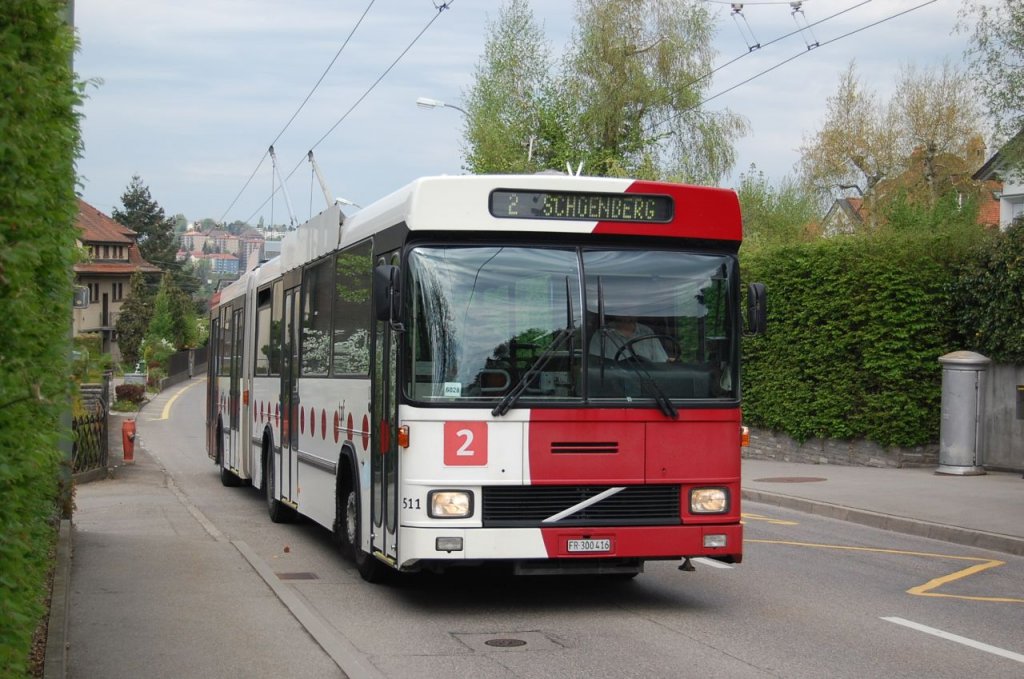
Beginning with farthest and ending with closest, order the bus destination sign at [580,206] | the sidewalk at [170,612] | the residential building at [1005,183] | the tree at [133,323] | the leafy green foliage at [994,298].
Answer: the tree at [133,323], the leafy green foliage at [994,298], the residential building at [1005,183], the bus destination sign at [580,206], the sidewalk at [170,612]

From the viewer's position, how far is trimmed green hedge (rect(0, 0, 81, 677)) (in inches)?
Answer: 174

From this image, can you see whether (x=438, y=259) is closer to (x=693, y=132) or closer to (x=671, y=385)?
(x=671, y=385)

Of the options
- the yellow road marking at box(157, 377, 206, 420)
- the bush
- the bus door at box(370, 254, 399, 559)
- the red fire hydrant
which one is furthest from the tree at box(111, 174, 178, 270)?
the bus door at box(370, 254, 399, 559)

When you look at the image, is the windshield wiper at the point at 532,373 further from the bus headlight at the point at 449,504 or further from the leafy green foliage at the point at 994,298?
the leafy green foliage at the point at 994,298

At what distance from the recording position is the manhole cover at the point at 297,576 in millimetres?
11766

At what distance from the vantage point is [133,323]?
320 ft

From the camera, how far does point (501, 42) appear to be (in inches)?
1781

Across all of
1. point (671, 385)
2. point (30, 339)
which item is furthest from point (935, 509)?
point (30, 339)

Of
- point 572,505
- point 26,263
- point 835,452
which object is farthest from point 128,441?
point 26,263

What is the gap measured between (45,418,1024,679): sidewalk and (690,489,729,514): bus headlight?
9.19ft

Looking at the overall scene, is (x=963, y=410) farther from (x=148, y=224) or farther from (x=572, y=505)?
(x=148, y=224)

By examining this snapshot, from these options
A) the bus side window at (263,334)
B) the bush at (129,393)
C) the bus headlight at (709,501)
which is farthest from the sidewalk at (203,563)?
the bush at (129,393)

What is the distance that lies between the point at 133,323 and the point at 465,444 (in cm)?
9214

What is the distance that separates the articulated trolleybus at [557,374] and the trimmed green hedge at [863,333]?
1383 cm
